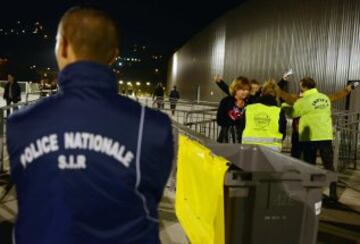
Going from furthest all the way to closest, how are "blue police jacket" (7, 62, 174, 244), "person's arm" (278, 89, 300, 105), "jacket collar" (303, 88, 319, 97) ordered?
1. "jacket collar" (303, 88, 319, 97)
2. "person's arm" (278, 89, 300, 105)
3. "blue police jacket" (7, 62, 174, 244)

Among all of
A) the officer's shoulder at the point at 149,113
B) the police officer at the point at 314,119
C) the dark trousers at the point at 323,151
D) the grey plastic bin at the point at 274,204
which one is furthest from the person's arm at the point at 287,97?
the officer's shoulder at the point at 149,113

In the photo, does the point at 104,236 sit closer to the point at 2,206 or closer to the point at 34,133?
the point at 34,133

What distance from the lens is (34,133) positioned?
1648 millimetres

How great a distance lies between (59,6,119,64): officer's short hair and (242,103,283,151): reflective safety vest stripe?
4512mm

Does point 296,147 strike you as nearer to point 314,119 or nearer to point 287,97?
point 314,119

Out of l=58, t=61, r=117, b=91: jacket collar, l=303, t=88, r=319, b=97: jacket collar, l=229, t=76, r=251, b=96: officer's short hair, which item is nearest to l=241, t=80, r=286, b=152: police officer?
l=229, t=76, r=251, b=96: officer's short hair

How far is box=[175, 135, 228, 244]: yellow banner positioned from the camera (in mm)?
3669

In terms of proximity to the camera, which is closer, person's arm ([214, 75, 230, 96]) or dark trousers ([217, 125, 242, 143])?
dark trousers ([217, 125, 242, 143])

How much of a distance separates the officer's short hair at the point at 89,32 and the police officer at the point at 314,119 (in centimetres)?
611

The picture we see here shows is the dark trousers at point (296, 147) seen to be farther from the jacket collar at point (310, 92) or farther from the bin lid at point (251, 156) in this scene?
the bin lid at point (251, 156)

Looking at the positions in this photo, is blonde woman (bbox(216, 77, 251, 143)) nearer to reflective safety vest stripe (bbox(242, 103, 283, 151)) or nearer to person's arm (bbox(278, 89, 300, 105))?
person's arm (bbox(278, 89, 300, 105))

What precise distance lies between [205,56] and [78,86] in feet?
157

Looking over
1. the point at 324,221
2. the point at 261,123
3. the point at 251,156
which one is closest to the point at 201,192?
the point at 251,156

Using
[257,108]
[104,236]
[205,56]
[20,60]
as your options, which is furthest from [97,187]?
[20,60]
